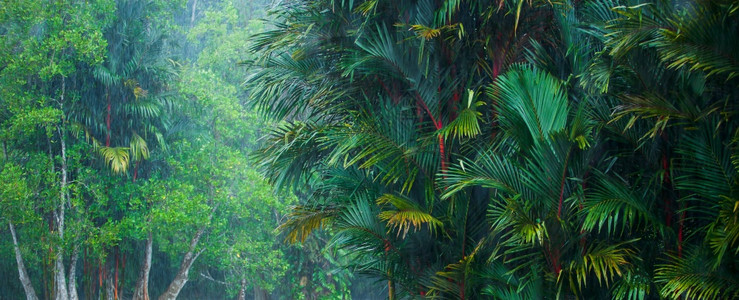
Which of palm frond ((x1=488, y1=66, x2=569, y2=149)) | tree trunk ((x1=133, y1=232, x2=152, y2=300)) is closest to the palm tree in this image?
palm frond ((x1=488, y1=66, x2=569, y2=149))

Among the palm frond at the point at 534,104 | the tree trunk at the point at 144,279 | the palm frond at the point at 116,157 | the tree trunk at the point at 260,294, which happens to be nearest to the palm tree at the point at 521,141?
the palm frond at the point at 534,104

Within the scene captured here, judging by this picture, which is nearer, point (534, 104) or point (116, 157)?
point (534, 104)

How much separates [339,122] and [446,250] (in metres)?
1.86

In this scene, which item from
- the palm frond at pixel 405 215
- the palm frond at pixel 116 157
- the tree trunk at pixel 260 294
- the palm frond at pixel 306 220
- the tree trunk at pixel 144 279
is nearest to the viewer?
the palm frond at pixel 405 215

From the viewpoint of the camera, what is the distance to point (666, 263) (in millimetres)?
4953

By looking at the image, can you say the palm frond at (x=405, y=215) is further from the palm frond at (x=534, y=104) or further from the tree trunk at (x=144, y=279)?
the tree trunk at (x=144, y=279)

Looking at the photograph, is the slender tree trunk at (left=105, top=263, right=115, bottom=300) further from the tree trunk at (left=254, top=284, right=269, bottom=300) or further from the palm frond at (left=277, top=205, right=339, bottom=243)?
the palm frond at (left=277, top=205, right=339, bottom=243)

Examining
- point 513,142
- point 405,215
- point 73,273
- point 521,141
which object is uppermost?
point 521,141

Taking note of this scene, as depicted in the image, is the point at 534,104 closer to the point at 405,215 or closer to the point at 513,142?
the point at 513,142

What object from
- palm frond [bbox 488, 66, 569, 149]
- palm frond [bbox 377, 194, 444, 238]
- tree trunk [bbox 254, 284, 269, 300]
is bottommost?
tree trunk [bbox 254, 284, 269, 300]

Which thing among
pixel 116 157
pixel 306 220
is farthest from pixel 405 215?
pixel 116 157

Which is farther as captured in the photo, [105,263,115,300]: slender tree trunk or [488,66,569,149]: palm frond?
[105,263,115,300]: slender tree trunk

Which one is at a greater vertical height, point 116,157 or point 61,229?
point 116,157

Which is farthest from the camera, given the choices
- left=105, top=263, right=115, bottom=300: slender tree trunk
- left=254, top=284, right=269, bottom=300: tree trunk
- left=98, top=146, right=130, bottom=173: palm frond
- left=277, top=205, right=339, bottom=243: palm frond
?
left=254, top=284, right=269, bottom=300: tree trunk
